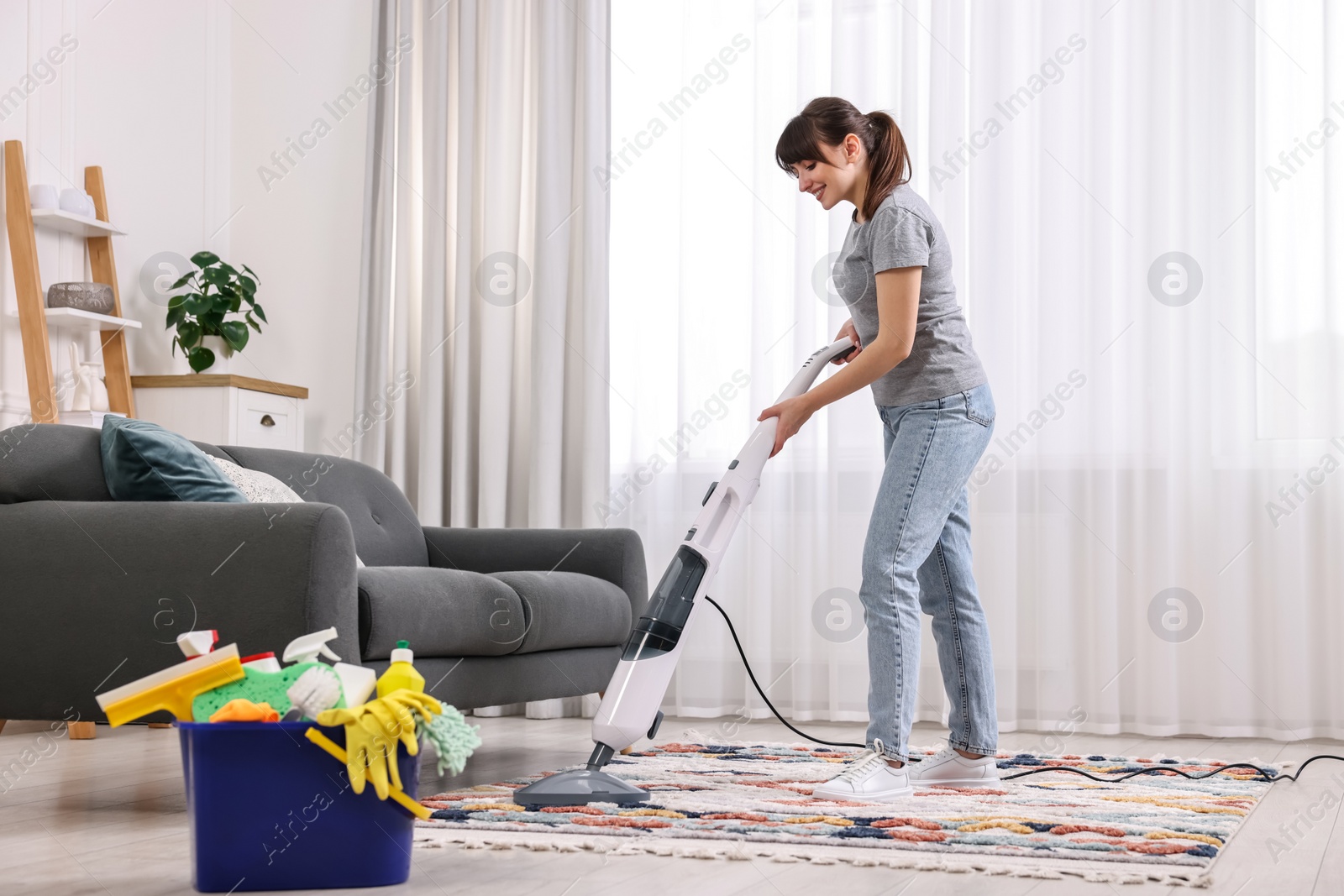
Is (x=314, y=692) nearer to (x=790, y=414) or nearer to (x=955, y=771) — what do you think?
(x=790, y=414)

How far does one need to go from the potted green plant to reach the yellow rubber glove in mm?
2644

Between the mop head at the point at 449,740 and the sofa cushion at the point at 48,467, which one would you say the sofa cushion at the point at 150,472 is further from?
the mop head at the point at 449,740

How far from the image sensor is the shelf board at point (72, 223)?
342 centimetres

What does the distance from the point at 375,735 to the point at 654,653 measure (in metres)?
0.62

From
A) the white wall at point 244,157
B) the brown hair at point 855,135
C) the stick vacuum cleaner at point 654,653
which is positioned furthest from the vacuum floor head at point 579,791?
the white wall at point 244,157

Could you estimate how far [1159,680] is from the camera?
299 cm

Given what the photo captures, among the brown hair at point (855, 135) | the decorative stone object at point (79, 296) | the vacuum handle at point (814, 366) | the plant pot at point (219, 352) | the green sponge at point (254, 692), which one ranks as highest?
the brown hair at point (855, 135)

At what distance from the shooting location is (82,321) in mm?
3520

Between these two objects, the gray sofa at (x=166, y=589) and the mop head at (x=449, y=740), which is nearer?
the mop head at (x=449, y=740)

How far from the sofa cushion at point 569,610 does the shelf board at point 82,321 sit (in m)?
1.74

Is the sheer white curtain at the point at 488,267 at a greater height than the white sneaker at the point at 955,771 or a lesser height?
greater

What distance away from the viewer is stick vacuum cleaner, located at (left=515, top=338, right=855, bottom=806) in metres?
1.85

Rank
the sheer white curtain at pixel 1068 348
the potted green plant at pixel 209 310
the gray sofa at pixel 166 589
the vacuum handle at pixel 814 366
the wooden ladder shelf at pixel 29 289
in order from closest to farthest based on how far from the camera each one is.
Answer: the gray sofa at pixel 166 589, the vacuum handle at pixel 814 366, the sheer white curtain at pixel 1068 348, the wooden ladder shelf at pixel 29 289, the potted green plant at pixel 209 310

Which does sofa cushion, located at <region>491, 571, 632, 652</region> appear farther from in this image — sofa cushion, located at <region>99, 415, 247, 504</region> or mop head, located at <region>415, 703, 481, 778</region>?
mop head, located at <region>415, 703, 481, 778</region>
